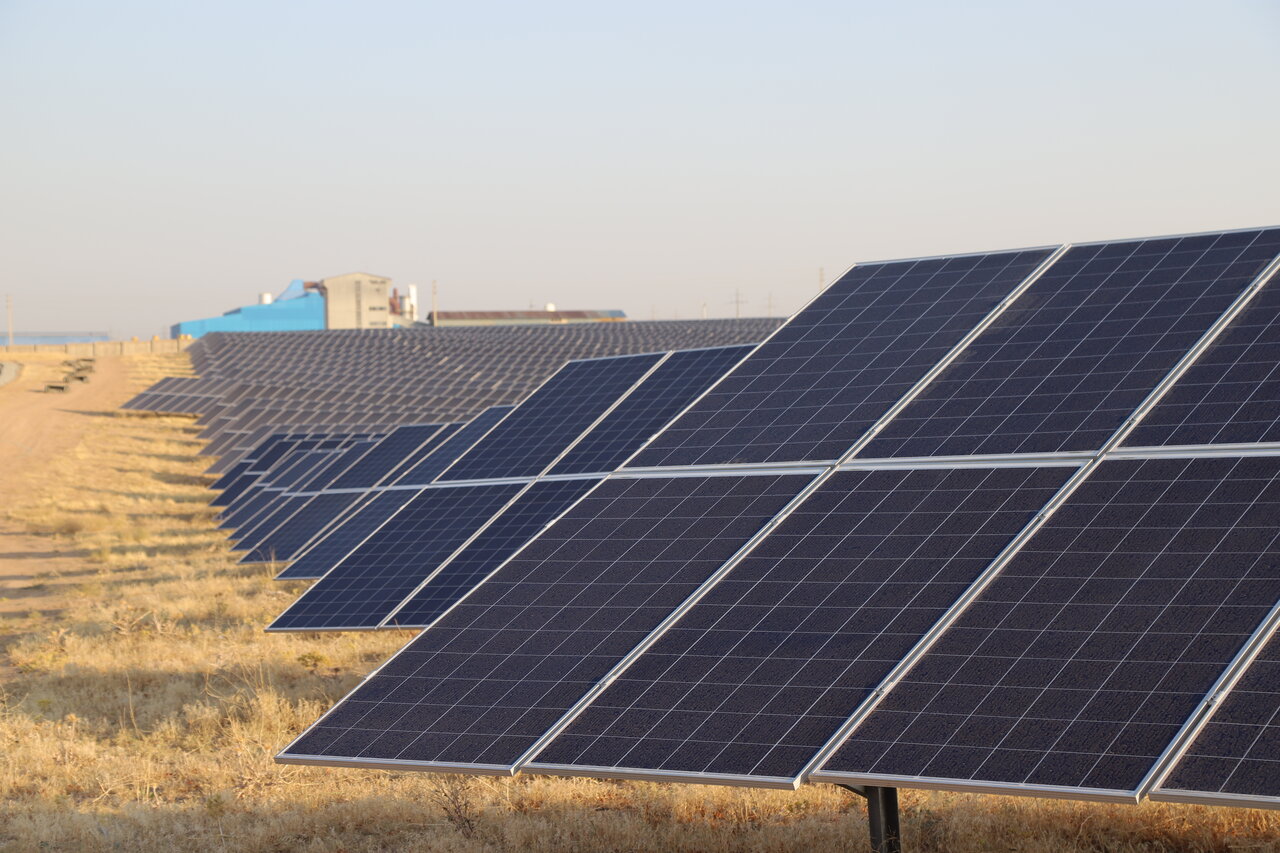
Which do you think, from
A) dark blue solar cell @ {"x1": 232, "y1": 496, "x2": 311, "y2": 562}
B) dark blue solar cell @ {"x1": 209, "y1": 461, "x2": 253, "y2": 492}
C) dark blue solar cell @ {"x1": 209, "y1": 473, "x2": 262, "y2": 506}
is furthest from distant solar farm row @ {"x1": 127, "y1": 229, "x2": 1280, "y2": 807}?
dark blue solar cell @ {"x1": 209, "y1": 461, "x2": 253, "y2": 492}

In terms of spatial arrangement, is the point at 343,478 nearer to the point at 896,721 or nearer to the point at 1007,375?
the point at 1007,375

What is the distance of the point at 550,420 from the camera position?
2139 cm

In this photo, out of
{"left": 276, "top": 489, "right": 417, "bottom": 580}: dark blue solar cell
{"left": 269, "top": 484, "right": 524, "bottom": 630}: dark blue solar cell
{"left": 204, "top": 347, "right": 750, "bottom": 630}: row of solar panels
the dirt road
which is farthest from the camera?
the dirt road

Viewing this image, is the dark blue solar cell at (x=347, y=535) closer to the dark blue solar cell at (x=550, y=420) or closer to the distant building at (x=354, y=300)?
the dark blue solar cell at (x=550, y=420)

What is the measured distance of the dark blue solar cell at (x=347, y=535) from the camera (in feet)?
77.3

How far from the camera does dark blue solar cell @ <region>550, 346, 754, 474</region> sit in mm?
18625

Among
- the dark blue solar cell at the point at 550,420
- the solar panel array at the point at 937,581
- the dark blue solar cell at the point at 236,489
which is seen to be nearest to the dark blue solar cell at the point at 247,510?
the dark blue solar cell at the point at 236,489

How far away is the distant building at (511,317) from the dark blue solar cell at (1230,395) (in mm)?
160632

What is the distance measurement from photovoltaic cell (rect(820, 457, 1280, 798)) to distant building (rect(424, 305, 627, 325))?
163m

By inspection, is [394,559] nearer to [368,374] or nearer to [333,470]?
[333,470]

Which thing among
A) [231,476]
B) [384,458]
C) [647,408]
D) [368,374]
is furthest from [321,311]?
[647,408]

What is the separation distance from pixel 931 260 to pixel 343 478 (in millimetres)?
20684

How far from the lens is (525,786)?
46.0 feet

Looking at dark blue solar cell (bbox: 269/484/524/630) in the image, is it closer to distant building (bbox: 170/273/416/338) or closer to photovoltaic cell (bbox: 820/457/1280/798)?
photovoltaic cell (bbox: 820/457/1280/798)
